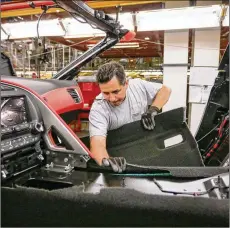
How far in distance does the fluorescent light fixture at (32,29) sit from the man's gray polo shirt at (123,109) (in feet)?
9.47

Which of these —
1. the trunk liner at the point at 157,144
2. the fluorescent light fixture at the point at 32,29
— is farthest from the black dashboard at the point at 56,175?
the fluorescent light fixture at the point at 32,29

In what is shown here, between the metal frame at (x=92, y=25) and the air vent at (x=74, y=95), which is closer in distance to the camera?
the metal frame at (x=92, y=25)

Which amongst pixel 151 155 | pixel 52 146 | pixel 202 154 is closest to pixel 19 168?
pixel 52 146

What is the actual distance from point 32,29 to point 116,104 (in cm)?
355

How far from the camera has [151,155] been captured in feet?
5.54

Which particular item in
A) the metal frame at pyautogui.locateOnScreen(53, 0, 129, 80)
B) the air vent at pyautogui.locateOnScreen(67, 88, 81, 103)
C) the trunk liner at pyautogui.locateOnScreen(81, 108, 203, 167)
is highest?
the metal frame at pyautogui.locateOnScreen(53, 0, 129, 80)

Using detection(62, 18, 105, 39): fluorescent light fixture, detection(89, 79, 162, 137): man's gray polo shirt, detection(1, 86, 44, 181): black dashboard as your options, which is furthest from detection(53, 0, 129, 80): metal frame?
detection(62, 18, 105, 39): fluorescent light fixture

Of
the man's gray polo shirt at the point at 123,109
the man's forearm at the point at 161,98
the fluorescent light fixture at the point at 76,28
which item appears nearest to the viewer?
the man's gray polo shirt at the point at 123,109

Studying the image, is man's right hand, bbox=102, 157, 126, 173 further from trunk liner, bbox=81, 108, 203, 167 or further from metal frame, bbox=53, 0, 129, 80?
metal frame, bbox=53, 0, 129, 80

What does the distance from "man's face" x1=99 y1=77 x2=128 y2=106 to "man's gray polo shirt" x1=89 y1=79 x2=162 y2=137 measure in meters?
0.09

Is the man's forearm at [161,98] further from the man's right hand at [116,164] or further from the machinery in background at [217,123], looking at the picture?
the man's right hand at [116,164]

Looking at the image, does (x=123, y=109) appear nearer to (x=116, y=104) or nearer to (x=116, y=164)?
(x=116, y=104)

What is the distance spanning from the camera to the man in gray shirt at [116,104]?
67.1 inches

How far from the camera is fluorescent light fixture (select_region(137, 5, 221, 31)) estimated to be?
3.82 m
